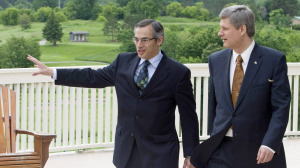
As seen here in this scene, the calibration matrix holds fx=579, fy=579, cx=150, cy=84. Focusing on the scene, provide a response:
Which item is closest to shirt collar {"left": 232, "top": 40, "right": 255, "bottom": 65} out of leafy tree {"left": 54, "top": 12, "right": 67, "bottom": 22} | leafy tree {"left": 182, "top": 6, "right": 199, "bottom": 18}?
leafy tree {"left": 54, "top": 12, "right": 67, "bottom": 22}

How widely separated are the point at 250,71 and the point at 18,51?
10.5 m

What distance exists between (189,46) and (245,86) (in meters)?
10.5

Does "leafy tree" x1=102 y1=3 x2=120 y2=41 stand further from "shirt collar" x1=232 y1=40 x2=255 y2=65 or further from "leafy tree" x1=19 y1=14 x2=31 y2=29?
"shirt collar" x1=232 y1=40 x2=255 y2=65

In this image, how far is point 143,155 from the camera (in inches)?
110

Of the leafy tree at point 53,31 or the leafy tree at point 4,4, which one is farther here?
the leafy tree at point 4,4

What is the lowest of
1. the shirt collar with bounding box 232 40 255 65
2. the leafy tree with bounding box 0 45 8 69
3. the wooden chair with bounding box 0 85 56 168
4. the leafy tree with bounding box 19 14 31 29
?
the leafy tree with bounding box 0 45 8 69

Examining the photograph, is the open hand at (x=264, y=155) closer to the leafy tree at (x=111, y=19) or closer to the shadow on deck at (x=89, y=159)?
the shadow on deck at (x=89, y=159)

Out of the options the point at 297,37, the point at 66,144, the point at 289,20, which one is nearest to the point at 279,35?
the point at 297,37

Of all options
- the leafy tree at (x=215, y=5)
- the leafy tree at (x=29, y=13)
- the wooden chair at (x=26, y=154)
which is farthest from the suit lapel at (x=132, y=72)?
the leafy tree at (x=215, y=5)

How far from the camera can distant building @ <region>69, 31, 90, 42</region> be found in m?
14.2

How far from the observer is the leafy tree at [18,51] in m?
11.7

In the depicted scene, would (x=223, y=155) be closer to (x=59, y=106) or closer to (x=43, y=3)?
(x=59, y=106)

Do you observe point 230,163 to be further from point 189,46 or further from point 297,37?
point 297,37

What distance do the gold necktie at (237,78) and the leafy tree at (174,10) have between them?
13.0 m
